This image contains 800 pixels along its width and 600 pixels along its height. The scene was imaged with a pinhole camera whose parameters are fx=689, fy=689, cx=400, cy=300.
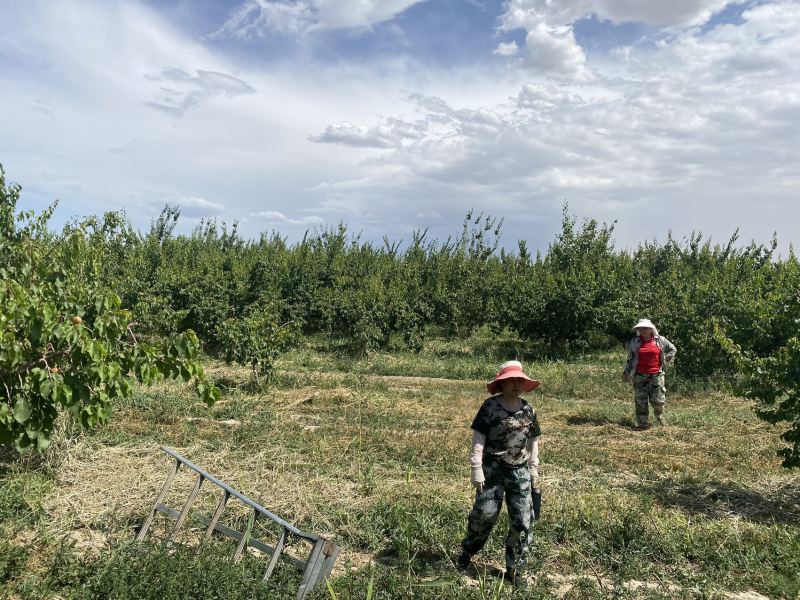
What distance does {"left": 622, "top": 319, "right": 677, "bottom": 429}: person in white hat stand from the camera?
9547 mm

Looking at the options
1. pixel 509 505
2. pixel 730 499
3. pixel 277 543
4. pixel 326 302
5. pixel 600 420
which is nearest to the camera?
pixel 277 543

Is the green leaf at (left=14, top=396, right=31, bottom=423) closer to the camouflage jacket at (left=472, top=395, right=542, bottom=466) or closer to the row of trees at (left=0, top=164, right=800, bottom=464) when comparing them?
the row of trees at (left=0, top=164, right=800, bottom=464)

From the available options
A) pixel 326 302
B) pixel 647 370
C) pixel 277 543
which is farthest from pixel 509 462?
pixel 326 302

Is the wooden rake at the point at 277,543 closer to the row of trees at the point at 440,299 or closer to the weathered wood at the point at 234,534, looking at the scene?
the weathered wood at the point at 234,534

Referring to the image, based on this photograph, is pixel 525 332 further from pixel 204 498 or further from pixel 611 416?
pixel 204 498

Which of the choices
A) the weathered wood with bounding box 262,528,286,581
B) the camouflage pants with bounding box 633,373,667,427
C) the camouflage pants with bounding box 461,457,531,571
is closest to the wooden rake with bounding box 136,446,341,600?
the weathered wood with bounding box 262,528,286,581

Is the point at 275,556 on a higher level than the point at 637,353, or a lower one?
lower

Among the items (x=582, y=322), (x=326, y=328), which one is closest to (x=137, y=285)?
(x=326, y=328)

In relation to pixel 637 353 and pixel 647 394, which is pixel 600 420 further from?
pixel 637 353

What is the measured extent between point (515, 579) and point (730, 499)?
10.2 feet

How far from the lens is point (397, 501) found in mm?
6070

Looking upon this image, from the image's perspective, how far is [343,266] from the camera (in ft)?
74.9

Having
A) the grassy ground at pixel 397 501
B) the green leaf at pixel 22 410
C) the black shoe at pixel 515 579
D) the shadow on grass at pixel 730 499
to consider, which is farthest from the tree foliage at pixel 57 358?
the shadow on grass at pixel 730 499

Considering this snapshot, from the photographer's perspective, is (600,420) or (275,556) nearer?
(275,556)
